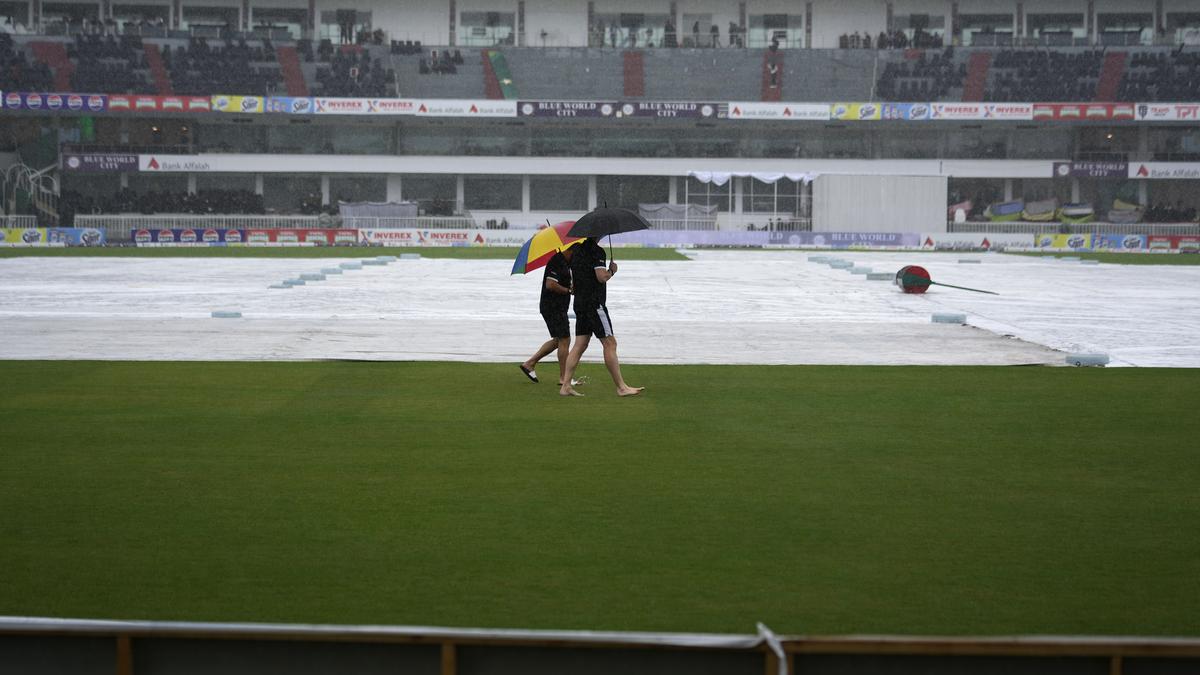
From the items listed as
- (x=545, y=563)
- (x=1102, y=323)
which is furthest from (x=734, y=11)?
(x=545, y=563)

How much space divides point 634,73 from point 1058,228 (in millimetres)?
25198

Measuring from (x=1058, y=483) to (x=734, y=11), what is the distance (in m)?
71.7

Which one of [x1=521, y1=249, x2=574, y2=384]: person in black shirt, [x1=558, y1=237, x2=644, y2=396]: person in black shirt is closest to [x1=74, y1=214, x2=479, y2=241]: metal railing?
[x1=521, y1=249, x2=574, y2=384]: person in black shirt

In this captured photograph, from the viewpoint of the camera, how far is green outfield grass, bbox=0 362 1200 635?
6.20 m

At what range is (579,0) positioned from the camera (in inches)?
3049

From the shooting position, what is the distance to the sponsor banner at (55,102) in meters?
67.3

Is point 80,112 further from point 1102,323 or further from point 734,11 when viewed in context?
point 1102,323

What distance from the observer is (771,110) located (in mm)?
69625

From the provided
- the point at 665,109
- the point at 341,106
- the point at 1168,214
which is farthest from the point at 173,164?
the point at 1168,214

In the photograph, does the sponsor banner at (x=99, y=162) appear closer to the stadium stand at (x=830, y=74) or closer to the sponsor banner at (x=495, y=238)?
the sponsor banner at (x=495, y=238)

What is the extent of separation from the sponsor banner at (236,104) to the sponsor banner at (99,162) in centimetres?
513

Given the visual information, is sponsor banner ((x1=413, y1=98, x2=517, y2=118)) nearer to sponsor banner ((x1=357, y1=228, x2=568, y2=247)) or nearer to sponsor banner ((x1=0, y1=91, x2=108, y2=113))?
sponsor banner ((x1=357, y1=228, x2=568, y2=247))

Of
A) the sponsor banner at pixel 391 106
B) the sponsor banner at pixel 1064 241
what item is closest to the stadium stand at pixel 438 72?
the sponsor banner at pixel 391 106

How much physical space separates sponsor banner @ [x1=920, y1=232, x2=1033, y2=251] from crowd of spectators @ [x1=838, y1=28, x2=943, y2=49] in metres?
20.1
